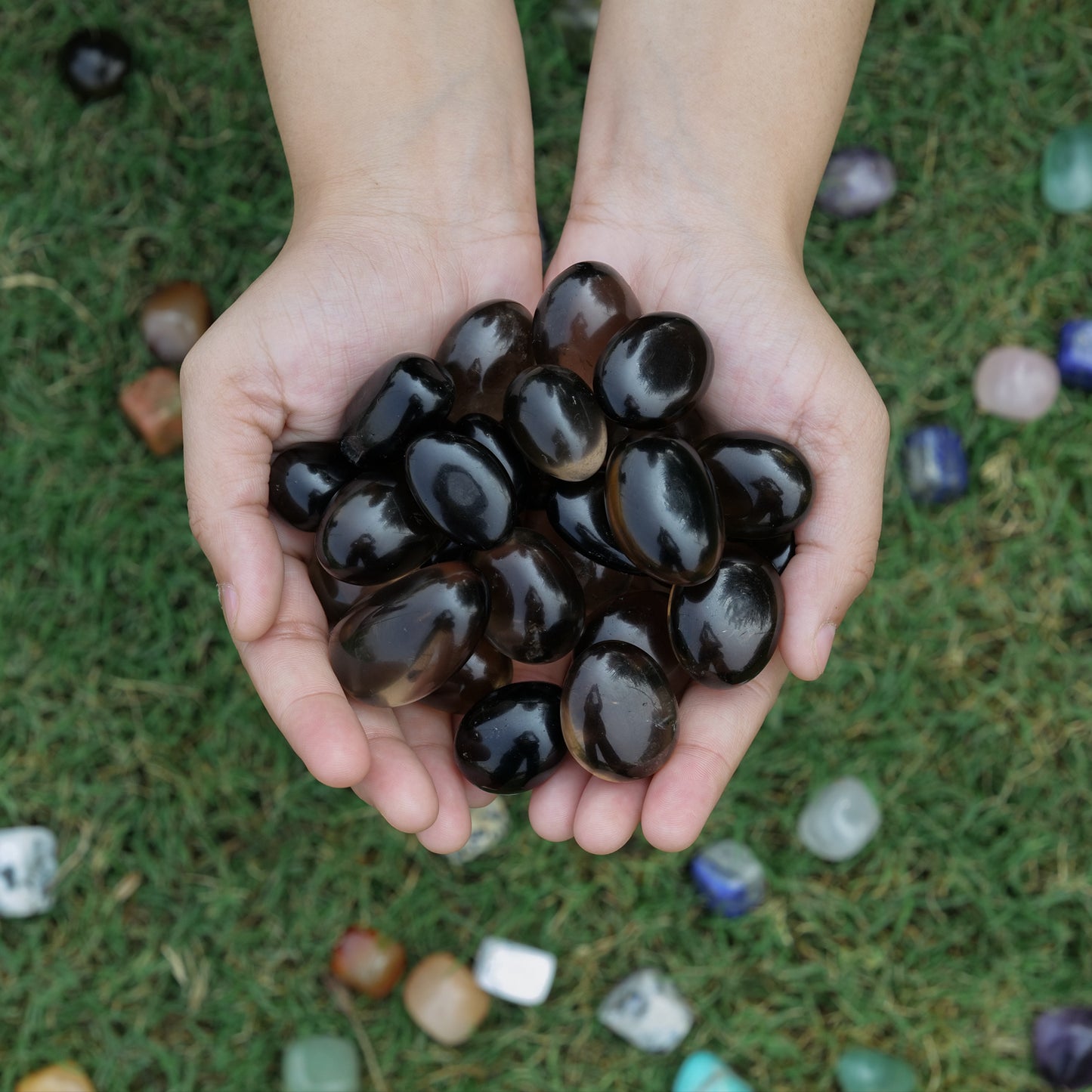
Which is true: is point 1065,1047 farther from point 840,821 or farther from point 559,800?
point 559,800

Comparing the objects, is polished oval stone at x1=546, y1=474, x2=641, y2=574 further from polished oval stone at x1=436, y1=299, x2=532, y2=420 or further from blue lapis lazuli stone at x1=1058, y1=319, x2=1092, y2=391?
blue lapis lazuli stone at x1=1058, y1=319, x2=1092, y2=391

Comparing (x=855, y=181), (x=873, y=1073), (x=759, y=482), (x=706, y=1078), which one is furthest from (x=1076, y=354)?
(x=706, y=1078)

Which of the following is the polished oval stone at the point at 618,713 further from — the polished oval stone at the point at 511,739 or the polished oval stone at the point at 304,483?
the polished oval stone at the point at 304,483

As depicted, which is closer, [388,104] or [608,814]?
[608,814]

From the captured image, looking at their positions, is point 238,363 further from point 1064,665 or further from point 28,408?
point 1064,665

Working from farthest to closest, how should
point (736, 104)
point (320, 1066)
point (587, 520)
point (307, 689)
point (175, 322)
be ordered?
1. point (175, 322)
2. point (320, 1066)
3. point (736, 104)
4. point (587, 520)
5. point (307, 689)

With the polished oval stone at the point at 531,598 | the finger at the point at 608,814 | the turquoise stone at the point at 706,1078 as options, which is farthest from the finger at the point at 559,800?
the turquoise stone at the point at 706,1078

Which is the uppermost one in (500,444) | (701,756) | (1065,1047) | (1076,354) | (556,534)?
(500,444)

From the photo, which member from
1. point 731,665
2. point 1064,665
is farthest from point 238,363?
point 1064,665
